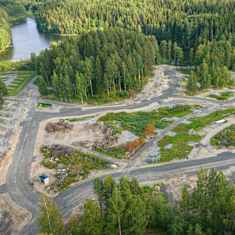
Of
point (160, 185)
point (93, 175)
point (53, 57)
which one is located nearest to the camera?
point (160, 185)

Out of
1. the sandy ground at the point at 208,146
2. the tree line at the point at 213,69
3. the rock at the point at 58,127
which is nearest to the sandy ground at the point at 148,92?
the tree line at the point at 213,69

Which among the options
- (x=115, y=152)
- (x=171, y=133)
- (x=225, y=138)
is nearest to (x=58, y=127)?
(x=115, y=152)

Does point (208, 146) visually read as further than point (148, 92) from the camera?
No

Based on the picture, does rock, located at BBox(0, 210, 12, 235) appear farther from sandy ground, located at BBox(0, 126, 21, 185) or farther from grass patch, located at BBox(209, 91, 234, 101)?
grass patch, located at BBox(209, 91, 234, 101)

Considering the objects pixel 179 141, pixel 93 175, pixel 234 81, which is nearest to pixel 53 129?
pixel 93 175

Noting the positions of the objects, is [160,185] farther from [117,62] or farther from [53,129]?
[117,62]

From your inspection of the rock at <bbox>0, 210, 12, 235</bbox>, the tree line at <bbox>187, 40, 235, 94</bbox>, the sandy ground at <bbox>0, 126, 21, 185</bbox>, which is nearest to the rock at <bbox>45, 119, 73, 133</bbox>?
the sandy ground at <bbox>0, 126, 21, 185</bbox>

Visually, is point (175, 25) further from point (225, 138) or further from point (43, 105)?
point (225, 138)

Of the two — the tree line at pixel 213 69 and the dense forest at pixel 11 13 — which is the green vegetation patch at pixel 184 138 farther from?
the dense forest at pixel 11 13
